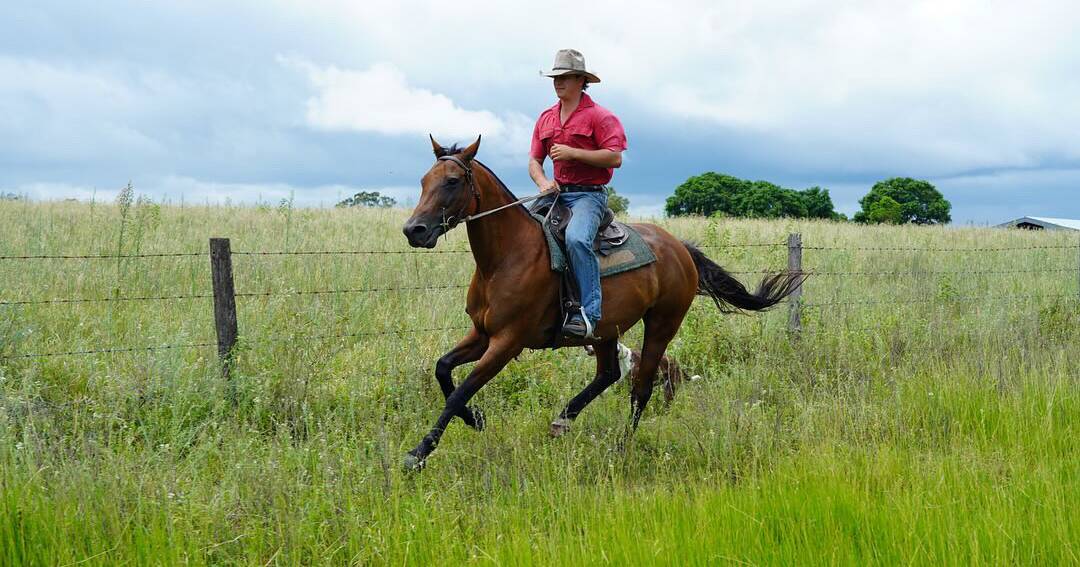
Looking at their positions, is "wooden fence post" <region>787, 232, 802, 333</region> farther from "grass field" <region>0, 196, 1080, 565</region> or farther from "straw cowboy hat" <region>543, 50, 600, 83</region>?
"straw cowboy hat" <region>543, 50, 600, 83</region>

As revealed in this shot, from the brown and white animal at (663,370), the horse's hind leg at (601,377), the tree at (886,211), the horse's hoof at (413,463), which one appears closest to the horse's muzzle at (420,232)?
the horse's hoof at (413,463)

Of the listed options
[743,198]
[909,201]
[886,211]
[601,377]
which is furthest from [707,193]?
[601,377]

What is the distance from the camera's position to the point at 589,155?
5664 mm

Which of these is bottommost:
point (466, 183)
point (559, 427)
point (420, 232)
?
point (559, 427)

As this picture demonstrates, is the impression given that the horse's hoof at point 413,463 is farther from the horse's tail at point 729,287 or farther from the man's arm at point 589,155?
the horse's tail at point 729,287

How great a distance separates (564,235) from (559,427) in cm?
→ 151

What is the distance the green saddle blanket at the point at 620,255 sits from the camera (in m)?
5.57

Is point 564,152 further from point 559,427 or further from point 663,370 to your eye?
point 663,370

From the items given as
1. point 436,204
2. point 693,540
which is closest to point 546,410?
point 436,204

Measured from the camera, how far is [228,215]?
1692 centimetres

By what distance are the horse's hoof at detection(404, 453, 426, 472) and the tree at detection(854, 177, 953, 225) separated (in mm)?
70226

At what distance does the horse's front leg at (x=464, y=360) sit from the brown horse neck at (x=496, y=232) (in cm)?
53

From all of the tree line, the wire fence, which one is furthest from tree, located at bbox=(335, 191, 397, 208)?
the tree line

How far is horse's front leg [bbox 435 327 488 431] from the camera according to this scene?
5434 mm
